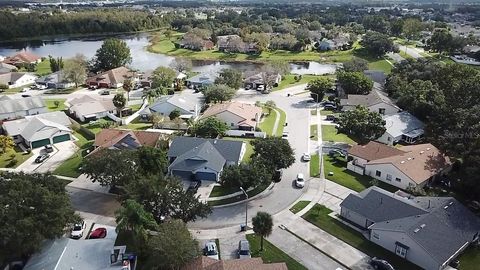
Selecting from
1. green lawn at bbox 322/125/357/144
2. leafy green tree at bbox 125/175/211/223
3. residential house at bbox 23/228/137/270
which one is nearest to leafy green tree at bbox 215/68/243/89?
green lawn at bbox 322/125/357/144

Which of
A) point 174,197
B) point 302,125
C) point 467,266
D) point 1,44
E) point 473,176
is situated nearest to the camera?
point 467,266

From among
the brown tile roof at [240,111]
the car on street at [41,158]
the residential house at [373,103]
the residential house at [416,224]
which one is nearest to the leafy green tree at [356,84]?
the residential house at [373,103]

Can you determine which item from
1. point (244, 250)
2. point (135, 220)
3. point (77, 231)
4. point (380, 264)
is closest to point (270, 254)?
point (244, 250)

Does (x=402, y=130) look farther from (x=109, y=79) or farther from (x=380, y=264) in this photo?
(x=109, y=79)

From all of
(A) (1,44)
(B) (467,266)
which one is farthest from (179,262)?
(A) (1,44)

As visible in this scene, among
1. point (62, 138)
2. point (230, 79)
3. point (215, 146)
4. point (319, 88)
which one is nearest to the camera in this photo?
point (215, 146)

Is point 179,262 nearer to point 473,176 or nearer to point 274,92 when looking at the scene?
point 473,176

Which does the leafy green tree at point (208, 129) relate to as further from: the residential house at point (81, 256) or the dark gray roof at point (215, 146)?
the residential house at point (81, 256)
